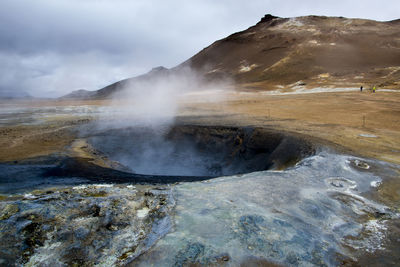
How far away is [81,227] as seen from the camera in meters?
2.24

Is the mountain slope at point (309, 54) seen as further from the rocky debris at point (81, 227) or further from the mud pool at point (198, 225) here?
the rocky debris at point (81, 227)

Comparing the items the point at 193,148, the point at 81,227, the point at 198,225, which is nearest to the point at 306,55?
the point at 193,148

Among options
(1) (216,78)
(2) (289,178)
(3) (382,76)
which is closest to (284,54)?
(1) (216,78)

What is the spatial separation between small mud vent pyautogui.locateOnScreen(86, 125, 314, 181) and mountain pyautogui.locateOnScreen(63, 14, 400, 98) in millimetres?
19186

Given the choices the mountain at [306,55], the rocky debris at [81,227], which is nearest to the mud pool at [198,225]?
the rocky debris at [81,227]

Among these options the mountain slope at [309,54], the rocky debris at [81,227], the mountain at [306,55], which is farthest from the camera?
the mountain slope at [309,54]

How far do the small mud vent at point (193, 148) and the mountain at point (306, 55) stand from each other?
19.2 m

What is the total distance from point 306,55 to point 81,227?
44016mm

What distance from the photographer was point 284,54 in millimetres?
43469

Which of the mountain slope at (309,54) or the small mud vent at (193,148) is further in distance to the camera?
the mountain slope at (309,54)

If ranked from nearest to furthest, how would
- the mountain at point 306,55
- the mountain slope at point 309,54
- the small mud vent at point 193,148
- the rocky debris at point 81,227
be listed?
the rocky debris at point 81,227, the small mud vent at point 193,148, the mountain at point 306,55, the mountain slope at point 309,54

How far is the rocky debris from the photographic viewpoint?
1912 millimetres

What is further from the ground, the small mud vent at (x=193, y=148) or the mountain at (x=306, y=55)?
the mountain at (x=306, y=55)

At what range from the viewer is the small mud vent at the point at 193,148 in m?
6.49
